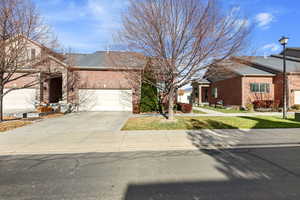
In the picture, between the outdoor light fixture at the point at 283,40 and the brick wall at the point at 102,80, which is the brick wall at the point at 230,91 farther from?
the brick wall at the point at 102,80

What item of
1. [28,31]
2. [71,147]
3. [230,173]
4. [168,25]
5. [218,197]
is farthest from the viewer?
[28,31]

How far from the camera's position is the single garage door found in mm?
16203

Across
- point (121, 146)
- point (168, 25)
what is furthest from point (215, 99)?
point (121, 146)

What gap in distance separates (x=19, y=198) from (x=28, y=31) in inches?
352

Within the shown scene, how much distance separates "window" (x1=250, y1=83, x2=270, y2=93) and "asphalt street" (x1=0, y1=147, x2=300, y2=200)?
14.8m

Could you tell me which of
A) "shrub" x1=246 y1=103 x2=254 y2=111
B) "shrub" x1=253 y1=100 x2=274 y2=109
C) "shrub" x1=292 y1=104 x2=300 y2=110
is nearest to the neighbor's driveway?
"shrub" x1=246 y1=103 x2=254 y2=111

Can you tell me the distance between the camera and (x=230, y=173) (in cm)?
360

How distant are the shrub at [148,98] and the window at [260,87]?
38.0 ft

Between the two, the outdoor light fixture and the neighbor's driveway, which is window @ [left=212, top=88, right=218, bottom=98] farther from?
the neighbor's driveway

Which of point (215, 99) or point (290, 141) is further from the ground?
point (215, 99)

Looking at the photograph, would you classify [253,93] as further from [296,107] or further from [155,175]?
[155,175]

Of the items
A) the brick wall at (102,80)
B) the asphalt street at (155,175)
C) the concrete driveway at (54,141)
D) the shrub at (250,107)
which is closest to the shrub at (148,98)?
the brick wall at (102,80)

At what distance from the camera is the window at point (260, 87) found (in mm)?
17688

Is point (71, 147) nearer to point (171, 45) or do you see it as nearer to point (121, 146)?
point (121, 146)
